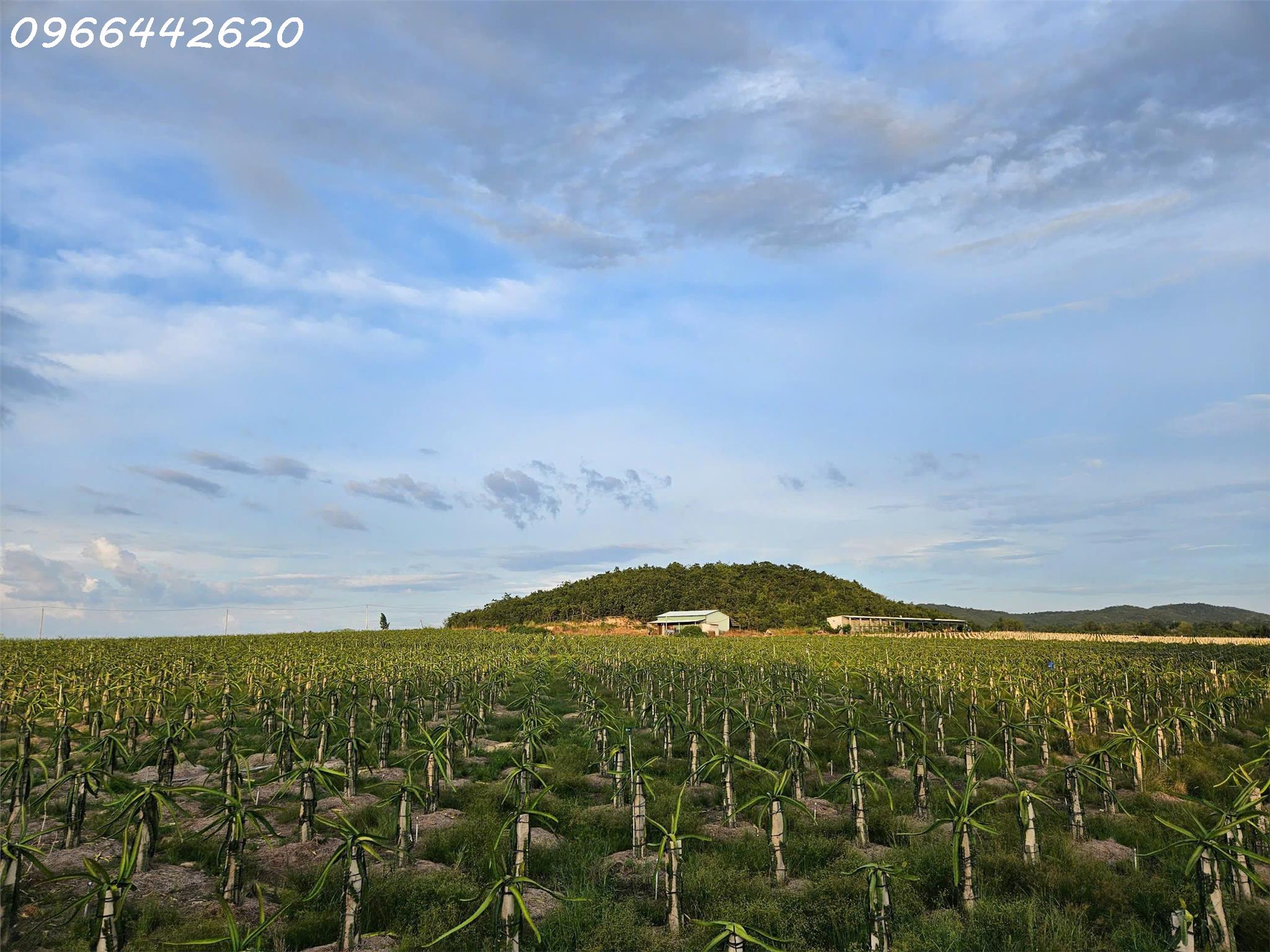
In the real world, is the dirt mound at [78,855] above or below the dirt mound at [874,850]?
above

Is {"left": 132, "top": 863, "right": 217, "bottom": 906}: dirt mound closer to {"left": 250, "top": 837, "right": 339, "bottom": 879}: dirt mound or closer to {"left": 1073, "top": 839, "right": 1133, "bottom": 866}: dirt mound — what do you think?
{"left": 250, "top": 837, "right": 339, "bottom": 879}: dirt mound

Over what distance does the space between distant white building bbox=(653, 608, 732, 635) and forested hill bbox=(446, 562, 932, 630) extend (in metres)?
8.68

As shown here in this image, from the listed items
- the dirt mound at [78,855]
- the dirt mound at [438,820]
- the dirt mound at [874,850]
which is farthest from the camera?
the dirt mound at [438,820]

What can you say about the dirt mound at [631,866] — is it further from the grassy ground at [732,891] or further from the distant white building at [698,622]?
the distant white building at [698,622]

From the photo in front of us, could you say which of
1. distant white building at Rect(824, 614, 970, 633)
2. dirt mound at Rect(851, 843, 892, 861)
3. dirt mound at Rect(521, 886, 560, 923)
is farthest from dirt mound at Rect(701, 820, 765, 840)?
distant white building at Rect(824, 614, 970, 633)

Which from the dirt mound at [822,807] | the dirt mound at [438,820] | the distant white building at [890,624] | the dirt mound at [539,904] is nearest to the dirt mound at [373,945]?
the dirt mound at [539,904]

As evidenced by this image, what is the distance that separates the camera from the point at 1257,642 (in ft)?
195

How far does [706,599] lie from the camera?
120250 millimetres

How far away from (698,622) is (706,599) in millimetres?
25744

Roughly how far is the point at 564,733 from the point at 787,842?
841 cm

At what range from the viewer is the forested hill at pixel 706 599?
109m

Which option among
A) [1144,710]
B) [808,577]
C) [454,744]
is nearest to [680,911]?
[454,744]

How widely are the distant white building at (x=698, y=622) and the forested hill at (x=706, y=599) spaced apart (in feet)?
28.5

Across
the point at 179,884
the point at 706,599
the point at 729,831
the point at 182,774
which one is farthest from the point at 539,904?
the point at 706,599
